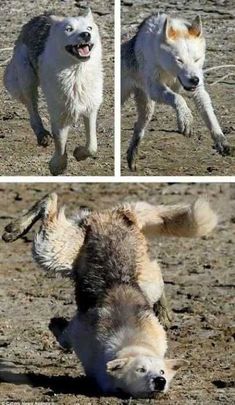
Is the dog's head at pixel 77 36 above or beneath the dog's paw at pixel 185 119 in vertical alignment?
above

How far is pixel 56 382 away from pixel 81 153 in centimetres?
242

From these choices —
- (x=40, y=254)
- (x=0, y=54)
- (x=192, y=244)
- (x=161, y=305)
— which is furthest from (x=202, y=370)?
(x=0, y=54)

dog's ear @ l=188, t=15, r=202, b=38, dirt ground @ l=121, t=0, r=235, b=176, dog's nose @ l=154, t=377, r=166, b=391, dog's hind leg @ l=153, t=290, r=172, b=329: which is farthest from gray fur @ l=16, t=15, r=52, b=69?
dog's nose @ l=154, t=377, r=166, b=391

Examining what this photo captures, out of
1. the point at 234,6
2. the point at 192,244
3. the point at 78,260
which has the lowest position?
the point at 192,244

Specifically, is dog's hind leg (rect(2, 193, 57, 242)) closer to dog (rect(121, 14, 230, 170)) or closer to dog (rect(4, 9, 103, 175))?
dog (rect(4, 9, 103, 175))

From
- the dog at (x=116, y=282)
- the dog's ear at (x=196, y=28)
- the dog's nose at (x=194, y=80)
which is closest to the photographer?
the dog at (x=116, y=282)

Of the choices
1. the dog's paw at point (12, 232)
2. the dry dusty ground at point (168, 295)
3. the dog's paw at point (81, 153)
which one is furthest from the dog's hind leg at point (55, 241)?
the dog's paw at point (81, 153)

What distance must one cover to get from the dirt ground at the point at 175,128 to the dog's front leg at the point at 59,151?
495 mm

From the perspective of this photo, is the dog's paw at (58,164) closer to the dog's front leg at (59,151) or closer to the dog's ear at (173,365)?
the dog's front leg at (59,151)

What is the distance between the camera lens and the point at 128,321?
8227 mm

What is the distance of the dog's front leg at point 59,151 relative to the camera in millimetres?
10180

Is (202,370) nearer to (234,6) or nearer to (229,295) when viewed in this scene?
(229,295)

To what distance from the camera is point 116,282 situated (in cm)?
Answer: 844

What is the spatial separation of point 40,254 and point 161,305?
2.96ft
